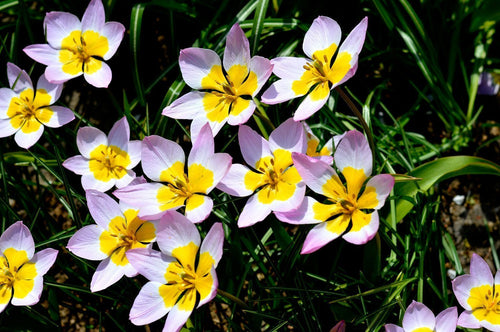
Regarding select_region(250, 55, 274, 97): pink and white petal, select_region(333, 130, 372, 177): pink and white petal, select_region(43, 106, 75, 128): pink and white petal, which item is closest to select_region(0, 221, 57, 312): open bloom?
select_region(43, 106, 75, 128): pink and white petal

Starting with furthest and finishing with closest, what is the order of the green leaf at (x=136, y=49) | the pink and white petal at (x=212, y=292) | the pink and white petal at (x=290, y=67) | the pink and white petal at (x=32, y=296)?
the green leaf at (x=136, y=49)
the pink and white petal at (x=290, y=67)
the pink and white petal at (x=32, y=296)
the pink and white petal at (x=212, y=292)

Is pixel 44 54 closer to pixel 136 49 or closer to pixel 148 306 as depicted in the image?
pixel 136 49

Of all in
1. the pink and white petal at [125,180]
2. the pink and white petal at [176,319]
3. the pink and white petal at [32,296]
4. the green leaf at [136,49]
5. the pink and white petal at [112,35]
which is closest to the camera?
the pink and white petal at [176,319]

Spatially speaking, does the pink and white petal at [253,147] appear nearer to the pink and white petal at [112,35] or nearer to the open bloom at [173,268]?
the open bloom at [173,268]

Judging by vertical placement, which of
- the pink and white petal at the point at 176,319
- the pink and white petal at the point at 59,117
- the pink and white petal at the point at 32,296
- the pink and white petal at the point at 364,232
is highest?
the pink and white petal at the point at 364,232

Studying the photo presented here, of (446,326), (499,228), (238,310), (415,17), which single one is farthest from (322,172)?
(499,228)

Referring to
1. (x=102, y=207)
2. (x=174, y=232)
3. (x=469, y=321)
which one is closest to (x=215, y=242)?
(x=174, y=232)

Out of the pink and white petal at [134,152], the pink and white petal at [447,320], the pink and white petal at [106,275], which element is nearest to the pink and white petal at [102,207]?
the pink and white petal at [106,275]
